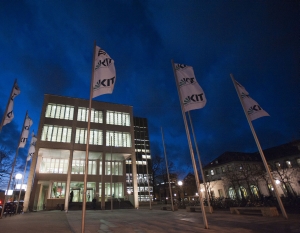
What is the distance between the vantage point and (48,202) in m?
33.8

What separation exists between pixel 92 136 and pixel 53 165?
1032 cm

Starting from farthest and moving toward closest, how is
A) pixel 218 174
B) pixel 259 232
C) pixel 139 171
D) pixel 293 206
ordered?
pixel 139 171 → pixel 218 174 → pixel 293 206 → pixel 259 232

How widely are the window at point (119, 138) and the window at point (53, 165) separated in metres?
11.0

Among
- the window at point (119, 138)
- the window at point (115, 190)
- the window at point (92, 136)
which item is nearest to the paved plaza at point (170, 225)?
the window at point (92, 136)

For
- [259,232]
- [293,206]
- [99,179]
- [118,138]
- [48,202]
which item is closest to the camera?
[259,232]

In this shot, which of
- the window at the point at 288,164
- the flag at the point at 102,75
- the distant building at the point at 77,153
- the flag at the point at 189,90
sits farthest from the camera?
the window at the point at 288,164

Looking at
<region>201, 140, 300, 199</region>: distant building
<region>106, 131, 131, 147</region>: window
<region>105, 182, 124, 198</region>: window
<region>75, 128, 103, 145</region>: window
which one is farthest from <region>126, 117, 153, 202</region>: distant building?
<region>75, 128, 103, 145</region>: window

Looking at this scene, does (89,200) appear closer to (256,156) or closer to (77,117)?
(77,117)

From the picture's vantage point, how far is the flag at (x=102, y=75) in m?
10.4

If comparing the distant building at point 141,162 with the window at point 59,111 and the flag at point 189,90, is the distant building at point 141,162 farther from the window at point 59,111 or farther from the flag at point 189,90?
the flag at point 189,90

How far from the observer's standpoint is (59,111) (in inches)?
1577

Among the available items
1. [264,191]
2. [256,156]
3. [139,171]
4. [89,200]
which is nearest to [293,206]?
[264,191]

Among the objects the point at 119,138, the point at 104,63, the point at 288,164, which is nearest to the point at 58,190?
the point at 119,138

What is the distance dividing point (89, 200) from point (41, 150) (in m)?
14.6
